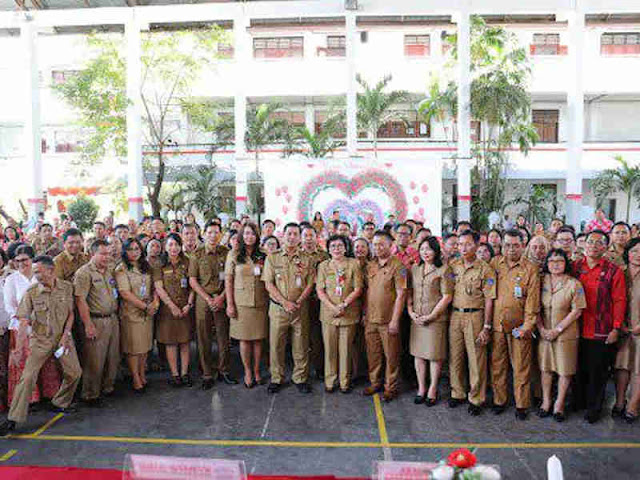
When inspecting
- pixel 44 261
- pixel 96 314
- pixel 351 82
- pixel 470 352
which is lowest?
pixel 470 352

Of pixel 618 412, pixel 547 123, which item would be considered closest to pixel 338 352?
pixel 618 412

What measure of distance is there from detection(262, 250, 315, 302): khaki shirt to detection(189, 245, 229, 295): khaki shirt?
0.53 meters

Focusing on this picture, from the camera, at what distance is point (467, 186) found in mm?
13500

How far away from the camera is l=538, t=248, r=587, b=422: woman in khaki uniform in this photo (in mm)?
4277

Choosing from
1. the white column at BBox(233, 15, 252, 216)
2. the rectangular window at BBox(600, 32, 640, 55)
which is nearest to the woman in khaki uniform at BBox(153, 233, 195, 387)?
the white column at BBox(233, 15, 252, 216)

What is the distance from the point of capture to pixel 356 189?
11.2m

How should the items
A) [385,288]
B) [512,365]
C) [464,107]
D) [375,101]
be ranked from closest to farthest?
[512,365]
[385,288]
[464,107]
[375,101]

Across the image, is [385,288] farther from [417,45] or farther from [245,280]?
[417,45]

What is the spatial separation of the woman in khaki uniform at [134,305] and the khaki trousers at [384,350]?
2.08 meters

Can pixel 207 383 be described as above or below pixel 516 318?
below

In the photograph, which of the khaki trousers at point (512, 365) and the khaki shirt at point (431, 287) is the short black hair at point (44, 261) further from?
the khaki trousers at point (512, 365)

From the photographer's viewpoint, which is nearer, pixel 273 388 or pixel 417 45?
pixel 273 388

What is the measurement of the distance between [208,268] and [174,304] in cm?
47

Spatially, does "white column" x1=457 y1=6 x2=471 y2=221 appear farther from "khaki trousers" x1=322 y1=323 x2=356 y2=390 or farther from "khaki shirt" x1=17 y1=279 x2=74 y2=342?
"khaki shirt" x1=17 y1=279 x2=74 y2=342
